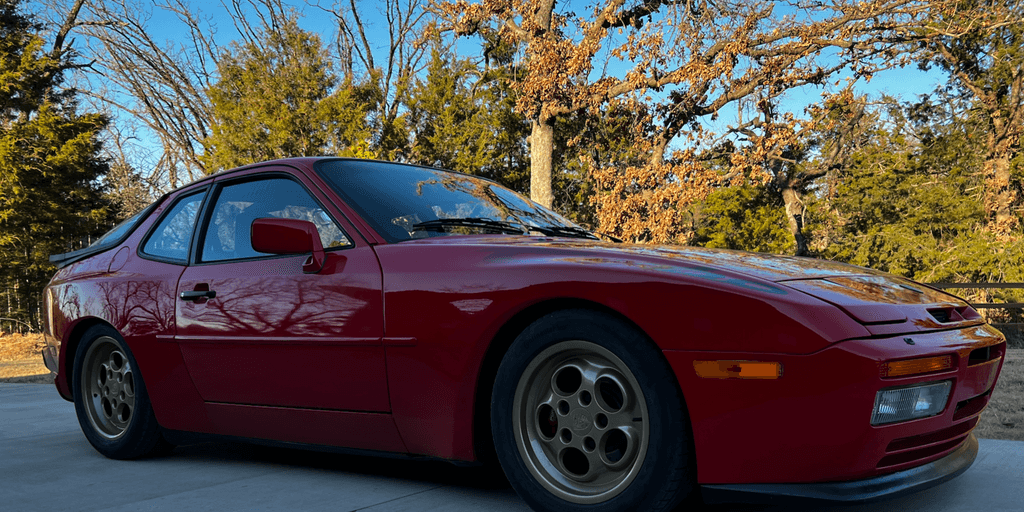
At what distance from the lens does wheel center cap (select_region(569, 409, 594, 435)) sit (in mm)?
2684

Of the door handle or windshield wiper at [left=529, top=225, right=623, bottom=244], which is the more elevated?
windshield wiper at [left=529, top=225, right=623, bottom=244]

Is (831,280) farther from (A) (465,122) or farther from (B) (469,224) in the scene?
(A) (465,122)

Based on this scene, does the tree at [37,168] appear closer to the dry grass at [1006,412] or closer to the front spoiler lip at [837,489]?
the dry grass at [1006,412]

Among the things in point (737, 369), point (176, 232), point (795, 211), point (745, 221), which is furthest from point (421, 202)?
point (745, 221)

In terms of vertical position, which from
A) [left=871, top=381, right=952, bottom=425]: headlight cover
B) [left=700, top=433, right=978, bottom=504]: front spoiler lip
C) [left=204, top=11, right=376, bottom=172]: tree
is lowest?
[left=700, top=433, right=978, bottom=504]: front spoiler lip

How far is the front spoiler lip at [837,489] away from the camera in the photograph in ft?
7.44

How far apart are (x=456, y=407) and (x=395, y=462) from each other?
117 centimetres

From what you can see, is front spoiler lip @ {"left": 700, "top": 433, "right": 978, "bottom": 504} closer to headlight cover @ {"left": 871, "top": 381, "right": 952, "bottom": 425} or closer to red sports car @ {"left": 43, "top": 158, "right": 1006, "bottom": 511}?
red sports car @ {"left": 43, "top": 158, "right": 1006, "bottom": 511}

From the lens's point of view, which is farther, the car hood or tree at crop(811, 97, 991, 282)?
tree at crop(811, 97, 991, 282)

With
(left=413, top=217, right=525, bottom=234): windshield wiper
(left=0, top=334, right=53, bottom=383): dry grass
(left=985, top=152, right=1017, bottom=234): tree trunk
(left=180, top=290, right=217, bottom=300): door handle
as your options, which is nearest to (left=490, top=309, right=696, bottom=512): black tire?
(left=413, top=217, right=525, bottom=234): windshield wiper

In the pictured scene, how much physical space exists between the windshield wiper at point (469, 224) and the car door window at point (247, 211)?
45cm

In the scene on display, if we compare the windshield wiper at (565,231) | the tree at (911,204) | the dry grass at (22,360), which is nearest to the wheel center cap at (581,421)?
the windshield wiper at (565,231)

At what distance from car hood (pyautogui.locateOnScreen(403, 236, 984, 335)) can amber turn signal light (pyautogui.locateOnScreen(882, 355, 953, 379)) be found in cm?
10

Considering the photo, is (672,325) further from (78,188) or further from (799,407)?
(78,188)
